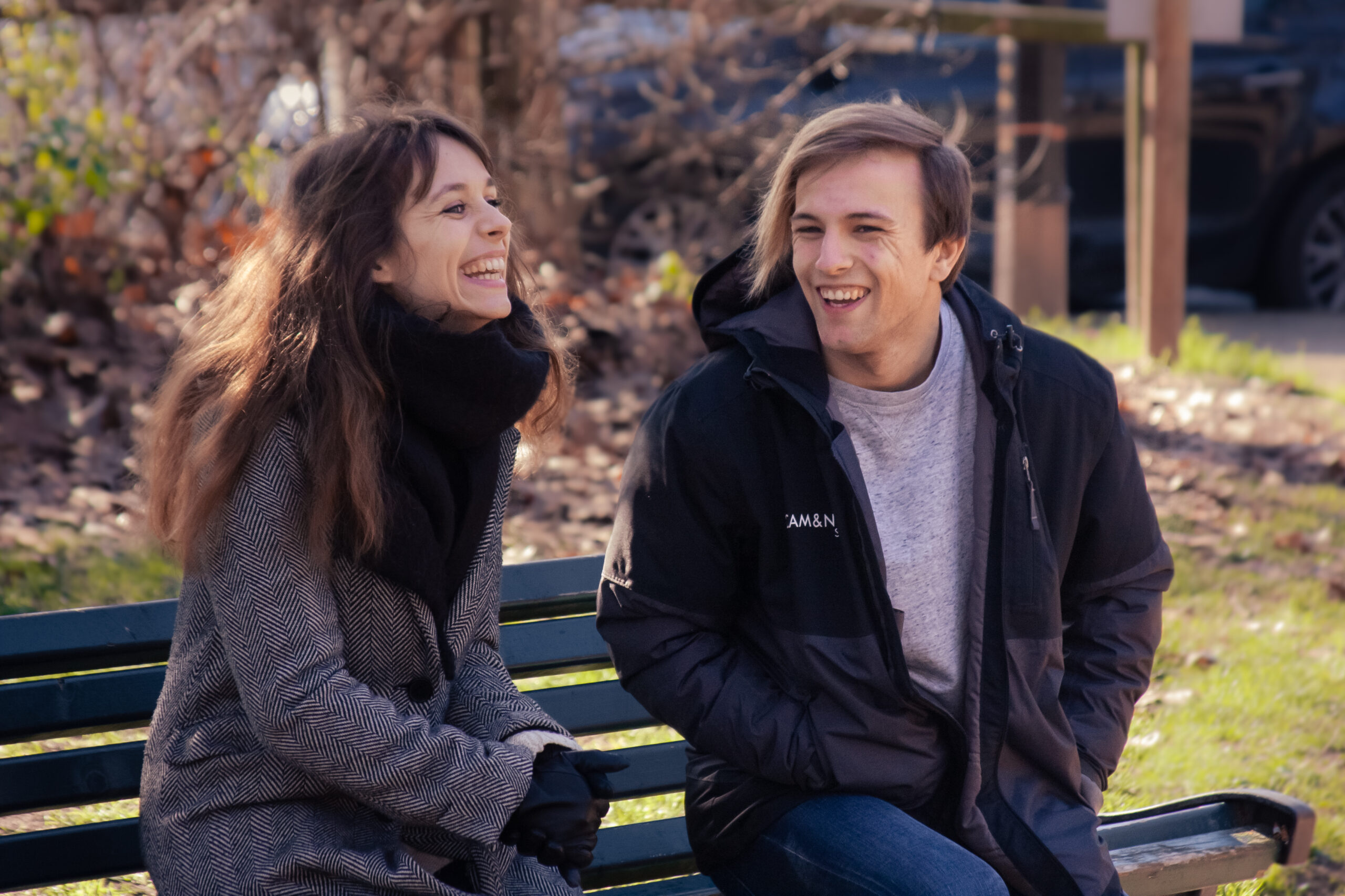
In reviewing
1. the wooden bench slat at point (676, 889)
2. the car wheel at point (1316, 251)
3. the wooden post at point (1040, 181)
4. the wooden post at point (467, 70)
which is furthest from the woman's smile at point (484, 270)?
the car wheel at point (1316, 251)

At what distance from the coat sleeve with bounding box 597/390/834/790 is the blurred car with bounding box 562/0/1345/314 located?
4824 millimetres

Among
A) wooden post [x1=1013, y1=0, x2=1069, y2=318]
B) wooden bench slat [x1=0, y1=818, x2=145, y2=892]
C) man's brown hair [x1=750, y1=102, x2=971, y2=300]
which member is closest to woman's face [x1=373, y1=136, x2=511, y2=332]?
man's brown hair [x1=750, y1=102, x2=971, y2=300]

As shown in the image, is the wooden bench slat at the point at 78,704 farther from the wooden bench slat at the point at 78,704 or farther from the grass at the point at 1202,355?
the grass at the point at 1202,355

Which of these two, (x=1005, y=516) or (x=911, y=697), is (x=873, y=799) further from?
(x=1005, y=516)

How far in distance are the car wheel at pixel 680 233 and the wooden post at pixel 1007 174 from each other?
64.5 inches

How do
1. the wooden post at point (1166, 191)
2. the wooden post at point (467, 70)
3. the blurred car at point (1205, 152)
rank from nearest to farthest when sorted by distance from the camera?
the wooden post at point (467, 70), the wooden post at point (1166, 191), the blurred car at point (1205, 152)

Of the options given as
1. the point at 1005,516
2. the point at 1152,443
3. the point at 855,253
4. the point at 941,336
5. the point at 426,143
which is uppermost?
the point at 426,143

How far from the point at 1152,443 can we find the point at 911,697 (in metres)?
4.03

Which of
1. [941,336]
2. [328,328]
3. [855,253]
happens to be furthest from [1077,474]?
[328,328]

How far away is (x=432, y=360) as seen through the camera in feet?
7.27

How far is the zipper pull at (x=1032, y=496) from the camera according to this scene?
2.39 m

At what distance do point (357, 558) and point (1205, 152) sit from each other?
25.4ft

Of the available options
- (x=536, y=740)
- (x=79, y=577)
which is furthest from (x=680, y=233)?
(x=536, y=740)

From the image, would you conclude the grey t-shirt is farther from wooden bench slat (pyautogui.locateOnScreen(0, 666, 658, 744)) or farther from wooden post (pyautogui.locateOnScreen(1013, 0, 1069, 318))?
wooden post (pyautogui.locateOnScreen(1013, 0, 1069, 318))
